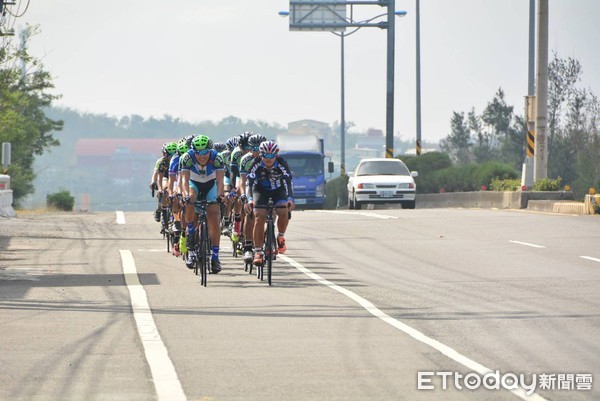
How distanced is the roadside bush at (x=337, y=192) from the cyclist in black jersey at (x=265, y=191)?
1995 inches

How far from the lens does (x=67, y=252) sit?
25188mm

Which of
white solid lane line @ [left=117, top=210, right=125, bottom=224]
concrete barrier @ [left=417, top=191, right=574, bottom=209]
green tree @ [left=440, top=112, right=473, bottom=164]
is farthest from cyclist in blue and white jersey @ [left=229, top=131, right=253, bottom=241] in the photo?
green tree @ [left=440, top=112, right=473, bottom=164]

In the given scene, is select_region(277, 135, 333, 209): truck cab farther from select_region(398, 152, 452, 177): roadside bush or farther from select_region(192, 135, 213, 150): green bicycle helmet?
select_region(192, 135, 213, 150): green bicycle helmet

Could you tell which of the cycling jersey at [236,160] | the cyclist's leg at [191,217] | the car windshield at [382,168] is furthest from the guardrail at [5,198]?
the cyclist's leg at [191,217]

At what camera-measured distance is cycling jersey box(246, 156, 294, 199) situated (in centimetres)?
1822

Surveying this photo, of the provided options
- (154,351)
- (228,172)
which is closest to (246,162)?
(228,172)

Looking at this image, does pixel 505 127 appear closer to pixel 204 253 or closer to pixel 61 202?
pixel 61 202

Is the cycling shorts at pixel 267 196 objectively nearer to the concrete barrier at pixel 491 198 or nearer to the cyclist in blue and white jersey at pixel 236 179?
the cyclist in blue and white jersey at pixel 236 179

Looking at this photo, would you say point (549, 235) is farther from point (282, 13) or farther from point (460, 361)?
point (282, 13)

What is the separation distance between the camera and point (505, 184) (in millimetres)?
43844

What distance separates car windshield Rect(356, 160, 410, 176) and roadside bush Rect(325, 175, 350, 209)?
23.7 m

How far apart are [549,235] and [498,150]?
5095cm

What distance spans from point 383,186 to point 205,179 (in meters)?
24.9

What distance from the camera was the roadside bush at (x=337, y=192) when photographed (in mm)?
69875
